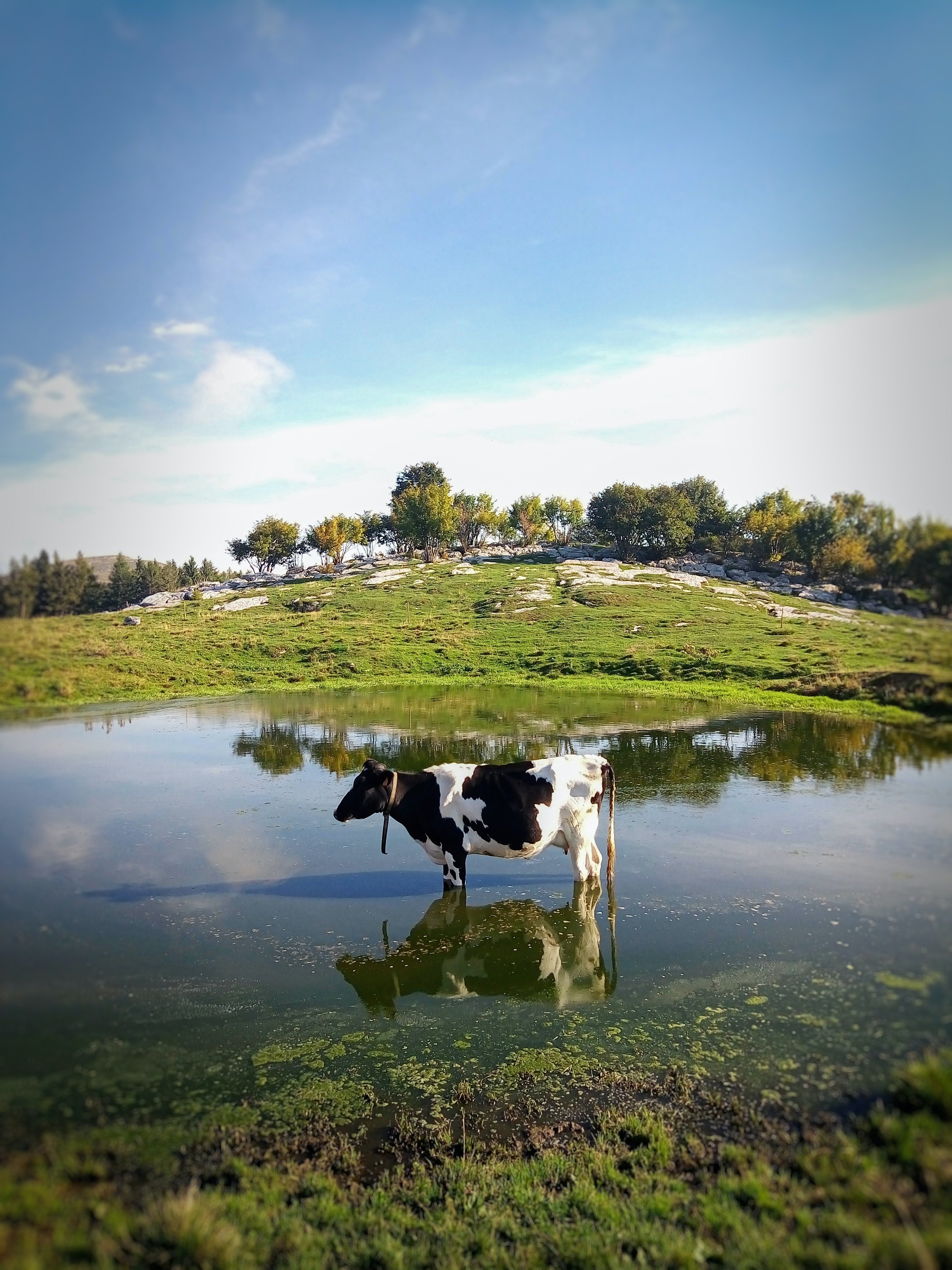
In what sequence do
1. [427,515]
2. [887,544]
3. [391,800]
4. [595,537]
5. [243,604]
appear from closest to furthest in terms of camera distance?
[887,544] → [391,800] → [243,604] → [427,515] → [595,537]

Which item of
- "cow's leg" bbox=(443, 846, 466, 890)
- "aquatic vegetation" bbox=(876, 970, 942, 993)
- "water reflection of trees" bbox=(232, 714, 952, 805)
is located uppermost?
"aquatic vegetation" bbox=(876, 970, 942, 993)

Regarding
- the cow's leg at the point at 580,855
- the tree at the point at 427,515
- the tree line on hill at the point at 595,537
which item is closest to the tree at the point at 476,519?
the tree line on hill at the point at 595,537

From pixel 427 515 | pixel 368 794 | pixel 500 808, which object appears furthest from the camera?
pixel 427 515

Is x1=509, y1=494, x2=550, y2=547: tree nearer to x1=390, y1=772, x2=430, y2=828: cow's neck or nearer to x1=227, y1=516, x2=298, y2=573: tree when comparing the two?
x1=227, y1=516, x2=298, y2=573: tree

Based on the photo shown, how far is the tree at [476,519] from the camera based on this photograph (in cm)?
10000

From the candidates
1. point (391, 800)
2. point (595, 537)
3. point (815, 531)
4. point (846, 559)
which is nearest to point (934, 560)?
point (846, 559)

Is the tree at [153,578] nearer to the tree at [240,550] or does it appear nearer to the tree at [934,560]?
the tree at [934,560]

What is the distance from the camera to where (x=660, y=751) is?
2114cm

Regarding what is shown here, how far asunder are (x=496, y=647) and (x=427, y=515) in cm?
3734

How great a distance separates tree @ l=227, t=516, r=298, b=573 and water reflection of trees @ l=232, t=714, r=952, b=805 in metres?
53.9

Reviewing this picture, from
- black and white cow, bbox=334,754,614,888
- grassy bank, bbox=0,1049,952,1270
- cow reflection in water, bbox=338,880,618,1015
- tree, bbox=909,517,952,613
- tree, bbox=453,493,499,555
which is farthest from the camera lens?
tree, bbox=453,493,499,555

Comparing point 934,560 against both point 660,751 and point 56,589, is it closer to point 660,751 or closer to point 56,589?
point 56,589

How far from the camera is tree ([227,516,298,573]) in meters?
76.9

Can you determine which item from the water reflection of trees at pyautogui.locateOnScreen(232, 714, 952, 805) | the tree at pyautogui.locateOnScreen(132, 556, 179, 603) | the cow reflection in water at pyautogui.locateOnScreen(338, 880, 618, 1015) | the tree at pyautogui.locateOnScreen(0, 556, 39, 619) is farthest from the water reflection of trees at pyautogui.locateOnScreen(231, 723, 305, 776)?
the tree at pyautogui.locateOnScreen(0, 556, 39, 619)
